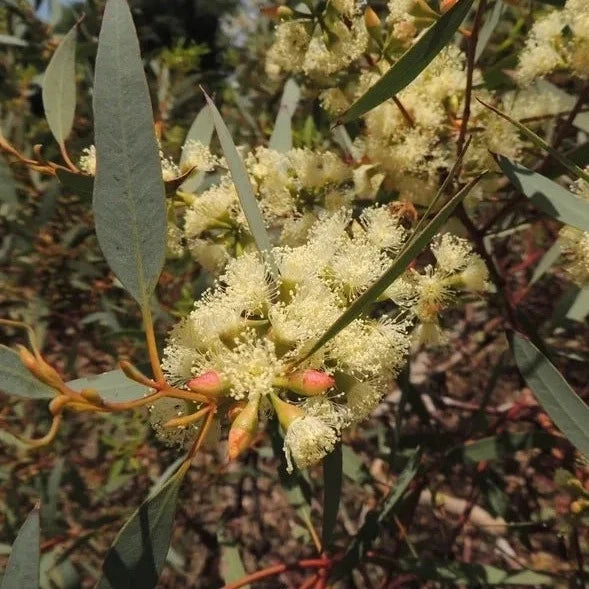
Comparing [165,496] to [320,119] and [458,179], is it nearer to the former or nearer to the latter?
[458,179]

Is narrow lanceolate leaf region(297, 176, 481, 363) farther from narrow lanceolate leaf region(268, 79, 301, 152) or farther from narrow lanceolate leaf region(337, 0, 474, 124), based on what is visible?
narrow lanceolate leaf region(268, 79, 301, 152)

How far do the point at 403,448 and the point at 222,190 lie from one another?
1.02 m

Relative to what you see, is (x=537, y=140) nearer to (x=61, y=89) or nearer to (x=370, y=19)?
(x=370, y=19)

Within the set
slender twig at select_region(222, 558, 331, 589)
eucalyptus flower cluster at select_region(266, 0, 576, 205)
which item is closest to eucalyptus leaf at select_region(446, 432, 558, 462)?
slender twig at select_region(222, 558, 331, 589)

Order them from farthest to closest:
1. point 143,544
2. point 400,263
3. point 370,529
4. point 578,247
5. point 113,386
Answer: point 370,529
point 578,247
point 113,386
point 143,544
point 400,263

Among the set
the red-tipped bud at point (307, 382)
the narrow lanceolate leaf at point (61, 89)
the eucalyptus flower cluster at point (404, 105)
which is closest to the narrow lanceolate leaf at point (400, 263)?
the red-tipped bud at point (307, 382)

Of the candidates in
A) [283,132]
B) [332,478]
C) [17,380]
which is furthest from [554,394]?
[283,132]

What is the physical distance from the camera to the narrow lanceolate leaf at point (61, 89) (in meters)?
1.34

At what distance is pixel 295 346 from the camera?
0.92 meters

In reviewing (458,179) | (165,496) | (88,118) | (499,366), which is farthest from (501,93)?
(88,118)

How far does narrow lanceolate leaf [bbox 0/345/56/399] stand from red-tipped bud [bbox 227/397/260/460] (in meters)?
0.24

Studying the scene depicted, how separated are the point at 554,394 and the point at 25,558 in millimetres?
861

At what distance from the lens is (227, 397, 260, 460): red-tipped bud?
78 centimetres

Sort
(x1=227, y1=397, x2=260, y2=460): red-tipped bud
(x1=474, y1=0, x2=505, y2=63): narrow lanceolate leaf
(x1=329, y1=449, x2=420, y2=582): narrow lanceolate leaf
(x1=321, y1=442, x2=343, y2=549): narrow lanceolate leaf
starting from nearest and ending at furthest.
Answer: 1. (x1=227, y1=397, x2=260, y2=460): red-tipped bud
2. (x1=321, y1=442, x2=343, y2=549): narrow lanceolate leaf
3. (x1=329, y1=449, x2=420, y2=582): narrow lanceolate leaf
4. (x1=474, y1=0, x2=505, y2=63): narrow lanceolate leaf
